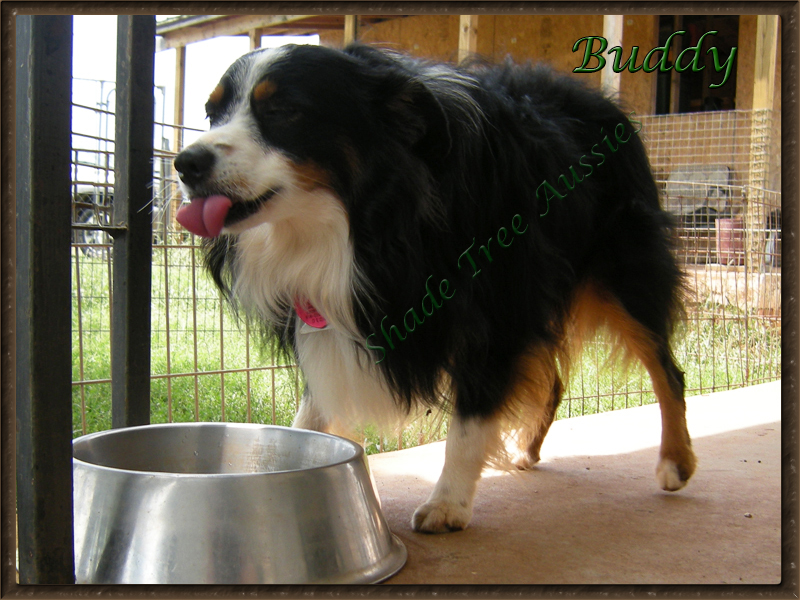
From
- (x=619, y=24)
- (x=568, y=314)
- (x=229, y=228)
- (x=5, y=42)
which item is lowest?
(x=568, y=314)

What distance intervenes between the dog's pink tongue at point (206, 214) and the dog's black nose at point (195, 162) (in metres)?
0.06

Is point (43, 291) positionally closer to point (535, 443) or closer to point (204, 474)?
point (204, 474)

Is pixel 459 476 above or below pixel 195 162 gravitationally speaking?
below

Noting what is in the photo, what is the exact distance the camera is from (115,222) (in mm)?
2002

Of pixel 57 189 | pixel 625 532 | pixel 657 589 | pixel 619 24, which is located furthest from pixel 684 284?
pixel 619 24

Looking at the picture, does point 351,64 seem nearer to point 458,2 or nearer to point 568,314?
point 458,2

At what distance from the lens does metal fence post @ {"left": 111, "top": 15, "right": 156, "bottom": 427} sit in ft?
6.47

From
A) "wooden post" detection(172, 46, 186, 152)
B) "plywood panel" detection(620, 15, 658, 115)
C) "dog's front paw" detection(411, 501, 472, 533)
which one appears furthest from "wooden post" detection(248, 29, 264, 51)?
"dog's front paw" detection(411, 501, 472, 533)

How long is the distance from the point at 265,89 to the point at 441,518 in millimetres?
1194

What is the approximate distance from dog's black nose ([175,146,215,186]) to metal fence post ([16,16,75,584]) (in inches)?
15.5

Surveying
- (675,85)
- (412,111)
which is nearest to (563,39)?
(675,85)

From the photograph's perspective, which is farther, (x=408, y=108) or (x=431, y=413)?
(x=431, y=413)

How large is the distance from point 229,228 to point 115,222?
41 centimetres

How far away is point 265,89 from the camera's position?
5.86 ft
